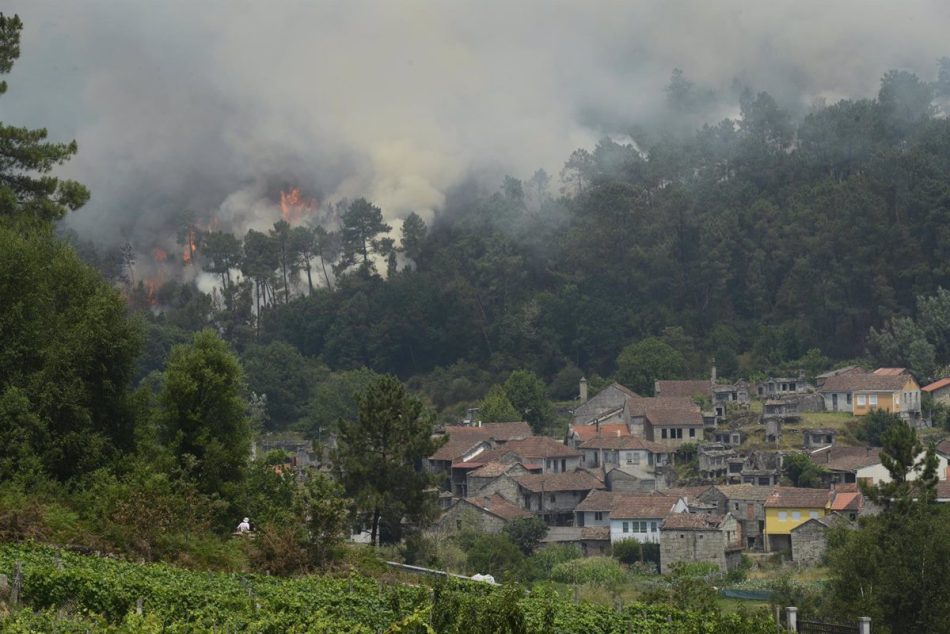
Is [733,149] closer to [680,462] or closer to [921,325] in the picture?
[921,325]

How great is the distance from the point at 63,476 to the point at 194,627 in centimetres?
1312

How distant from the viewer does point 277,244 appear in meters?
88.8

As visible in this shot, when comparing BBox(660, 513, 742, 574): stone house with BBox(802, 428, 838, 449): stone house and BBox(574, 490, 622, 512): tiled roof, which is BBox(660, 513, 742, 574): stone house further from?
BBox(802, 428, 838, 449): stone house

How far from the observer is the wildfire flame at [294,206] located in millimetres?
95938

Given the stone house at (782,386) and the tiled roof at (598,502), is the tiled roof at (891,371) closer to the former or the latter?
the stone house at (782,386)

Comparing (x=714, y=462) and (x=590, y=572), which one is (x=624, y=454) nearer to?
(x=714, y=462)

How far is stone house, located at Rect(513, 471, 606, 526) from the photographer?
180 ft

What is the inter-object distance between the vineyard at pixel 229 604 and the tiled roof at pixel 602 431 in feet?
140

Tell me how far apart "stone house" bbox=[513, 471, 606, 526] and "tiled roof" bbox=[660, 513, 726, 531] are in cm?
668

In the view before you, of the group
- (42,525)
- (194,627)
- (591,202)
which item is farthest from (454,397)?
(194,627)

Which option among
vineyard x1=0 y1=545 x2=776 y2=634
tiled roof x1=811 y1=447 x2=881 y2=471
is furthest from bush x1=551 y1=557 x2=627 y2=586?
vineyard x1=0 y1=545 x2=776 y2=634

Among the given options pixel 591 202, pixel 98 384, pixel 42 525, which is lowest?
pixel 42 525

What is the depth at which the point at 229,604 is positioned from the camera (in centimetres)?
1695

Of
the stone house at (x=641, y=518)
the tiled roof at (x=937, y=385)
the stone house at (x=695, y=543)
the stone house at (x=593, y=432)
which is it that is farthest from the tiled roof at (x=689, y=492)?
the tiled roof at (x=937, y=385)
